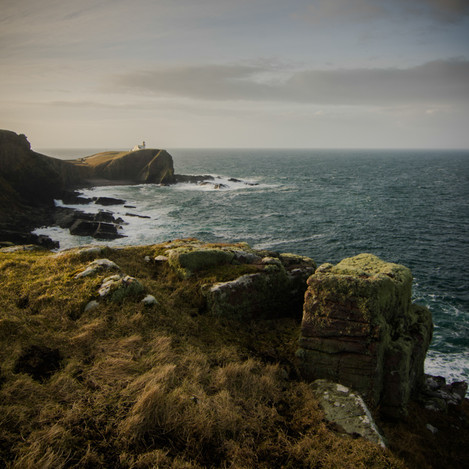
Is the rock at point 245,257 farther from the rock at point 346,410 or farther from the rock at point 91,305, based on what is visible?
the rock at point 346,410

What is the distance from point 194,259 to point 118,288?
4330mm

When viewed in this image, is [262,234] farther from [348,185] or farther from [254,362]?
[348,185]

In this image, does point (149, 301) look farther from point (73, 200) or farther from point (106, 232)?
point (73, 200)

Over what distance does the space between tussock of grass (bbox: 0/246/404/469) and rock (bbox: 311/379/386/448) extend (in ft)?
1.61

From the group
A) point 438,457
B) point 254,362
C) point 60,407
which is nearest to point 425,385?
point 438,457

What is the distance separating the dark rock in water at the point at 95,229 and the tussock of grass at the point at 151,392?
32.0 m

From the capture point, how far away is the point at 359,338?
35.5 ft

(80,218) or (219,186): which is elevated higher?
(219,186)

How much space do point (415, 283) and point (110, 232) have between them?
124ft

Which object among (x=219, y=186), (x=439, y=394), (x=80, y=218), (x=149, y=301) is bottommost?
(x=439, y=394)

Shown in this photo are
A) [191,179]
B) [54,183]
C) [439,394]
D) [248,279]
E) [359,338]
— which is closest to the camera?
[359,338]

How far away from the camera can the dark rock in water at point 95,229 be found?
44.5 metres

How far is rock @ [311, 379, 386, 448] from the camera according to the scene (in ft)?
27.5

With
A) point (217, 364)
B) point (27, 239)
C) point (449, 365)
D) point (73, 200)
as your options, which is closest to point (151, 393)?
point (217, 364)
